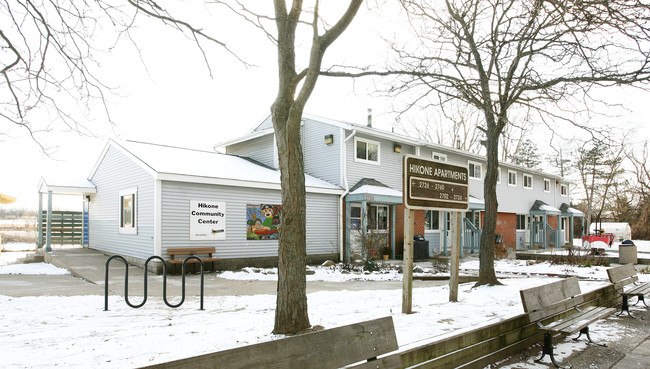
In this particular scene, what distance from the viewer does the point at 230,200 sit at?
47.3 feet

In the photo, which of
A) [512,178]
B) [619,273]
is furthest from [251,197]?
[512,178]

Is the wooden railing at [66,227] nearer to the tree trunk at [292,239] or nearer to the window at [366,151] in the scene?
the window at [366,151]

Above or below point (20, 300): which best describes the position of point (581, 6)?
above

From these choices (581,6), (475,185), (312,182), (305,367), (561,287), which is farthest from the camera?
(475,185)

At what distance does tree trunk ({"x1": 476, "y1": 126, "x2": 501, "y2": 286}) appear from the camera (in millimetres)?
9383

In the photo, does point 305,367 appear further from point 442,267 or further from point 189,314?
point 442,267

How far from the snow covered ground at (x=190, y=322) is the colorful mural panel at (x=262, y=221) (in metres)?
6.01

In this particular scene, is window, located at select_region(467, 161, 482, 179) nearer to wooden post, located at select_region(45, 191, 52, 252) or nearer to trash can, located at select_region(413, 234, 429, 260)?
trash can, located at select_region(413, 234, 429, 260)

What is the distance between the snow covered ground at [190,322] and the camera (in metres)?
4.65

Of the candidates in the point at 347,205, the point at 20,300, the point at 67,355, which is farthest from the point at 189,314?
the point at 347,205

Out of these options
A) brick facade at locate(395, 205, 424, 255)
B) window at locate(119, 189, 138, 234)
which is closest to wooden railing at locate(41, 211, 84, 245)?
window at locate(119, 189, 138, 234)

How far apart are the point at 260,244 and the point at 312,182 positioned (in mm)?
3342

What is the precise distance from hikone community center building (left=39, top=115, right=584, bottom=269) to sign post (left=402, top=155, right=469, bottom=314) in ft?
17.3

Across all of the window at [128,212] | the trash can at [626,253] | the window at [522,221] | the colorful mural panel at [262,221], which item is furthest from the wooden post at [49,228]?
the window at [522,221]
